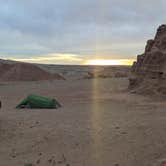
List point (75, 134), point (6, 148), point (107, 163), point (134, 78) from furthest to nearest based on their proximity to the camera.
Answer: point (134, 78) < point (75, 134) < point (6, 148) < point (107, 163)

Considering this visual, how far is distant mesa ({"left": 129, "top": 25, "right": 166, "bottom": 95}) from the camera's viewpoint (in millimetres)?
22953

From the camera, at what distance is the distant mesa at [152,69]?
75.3 feet

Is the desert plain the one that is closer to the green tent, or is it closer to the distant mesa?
the green tent

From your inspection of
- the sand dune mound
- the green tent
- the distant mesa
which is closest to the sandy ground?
the green tent

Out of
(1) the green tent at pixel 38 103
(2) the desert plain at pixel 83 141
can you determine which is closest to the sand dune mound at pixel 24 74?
(1) the green tent at pixel 38 103

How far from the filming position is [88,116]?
14273 millimetres

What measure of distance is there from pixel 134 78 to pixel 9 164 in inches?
790

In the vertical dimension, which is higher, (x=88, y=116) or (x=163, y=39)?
(x=163, y=39)

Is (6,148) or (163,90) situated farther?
(163,90)

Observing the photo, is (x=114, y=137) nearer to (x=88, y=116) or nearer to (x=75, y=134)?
(x=75, y=134)

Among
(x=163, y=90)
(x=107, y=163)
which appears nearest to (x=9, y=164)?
(x=107, y=163)

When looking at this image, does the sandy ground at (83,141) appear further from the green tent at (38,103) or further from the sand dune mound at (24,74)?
the sand dune mound at (24,74)

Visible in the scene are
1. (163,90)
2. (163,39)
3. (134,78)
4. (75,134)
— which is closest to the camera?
(75,134)

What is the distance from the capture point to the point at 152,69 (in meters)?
24.7
